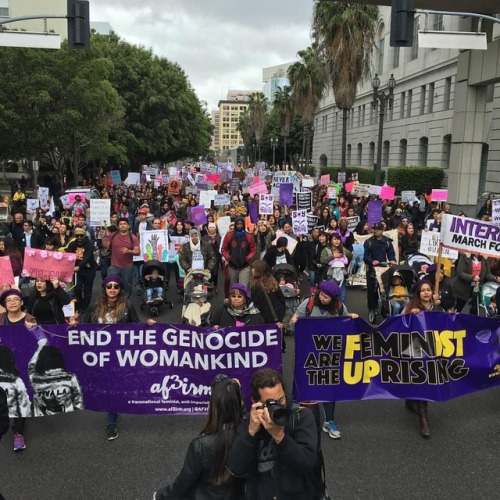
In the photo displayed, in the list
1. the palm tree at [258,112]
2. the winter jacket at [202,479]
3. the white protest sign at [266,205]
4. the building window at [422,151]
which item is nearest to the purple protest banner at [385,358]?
Answer: the winter jacket at [202,479]

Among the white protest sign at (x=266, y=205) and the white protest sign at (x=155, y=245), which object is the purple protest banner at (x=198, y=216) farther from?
the white protest sign at (x=155, y=245)

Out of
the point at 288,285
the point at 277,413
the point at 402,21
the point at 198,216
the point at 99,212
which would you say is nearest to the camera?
the point at 277,413

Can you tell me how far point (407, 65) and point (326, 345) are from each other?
36.7 m

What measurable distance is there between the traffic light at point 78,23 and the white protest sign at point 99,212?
4.53m

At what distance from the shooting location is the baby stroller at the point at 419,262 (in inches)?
348

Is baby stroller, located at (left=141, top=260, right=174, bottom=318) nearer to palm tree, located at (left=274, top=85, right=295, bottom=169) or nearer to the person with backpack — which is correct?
the person with backpack

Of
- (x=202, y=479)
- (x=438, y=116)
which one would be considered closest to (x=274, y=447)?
(x=202, y=479)

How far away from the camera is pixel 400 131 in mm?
39031

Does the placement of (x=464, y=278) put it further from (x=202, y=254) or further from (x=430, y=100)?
(x=430, y=100)

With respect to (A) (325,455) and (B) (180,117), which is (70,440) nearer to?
(A) (325,455)

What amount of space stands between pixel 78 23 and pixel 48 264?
4.16 metres

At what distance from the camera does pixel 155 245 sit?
34.8ft

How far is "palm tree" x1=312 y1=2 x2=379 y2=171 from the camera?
26719 millimetres

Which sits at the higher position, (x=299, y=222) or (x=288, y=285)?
(x=299, y=222)
